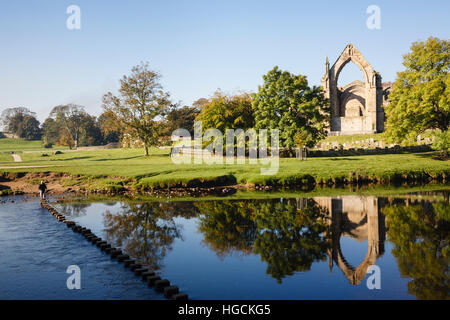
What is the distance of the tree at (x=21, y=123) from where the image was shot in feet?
390

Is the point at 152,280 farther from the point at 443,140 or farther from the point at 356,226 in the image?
the point at 443,140

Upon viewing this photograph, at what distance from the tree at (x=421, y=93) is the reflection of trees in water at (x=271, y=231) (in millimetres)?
21354

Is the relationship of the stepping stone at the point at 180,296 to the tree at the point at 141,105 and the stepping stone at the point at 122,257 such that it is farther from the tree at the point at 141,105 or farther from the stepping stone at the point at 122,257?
the tree at the point at 141,105

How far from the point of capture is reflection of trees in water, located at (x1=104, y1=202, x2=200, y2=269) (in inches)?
561

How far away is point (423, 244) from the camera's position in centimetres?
1341

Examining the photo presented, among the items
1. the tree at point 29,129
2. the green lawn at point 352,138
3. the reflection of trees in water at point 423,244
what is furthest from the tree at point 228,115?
the tree at point 29,129

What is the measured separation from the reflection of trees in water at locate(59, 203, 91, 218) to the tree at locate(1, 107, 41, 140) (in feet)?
345

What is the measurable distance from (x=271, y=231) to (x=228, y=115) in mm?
36447

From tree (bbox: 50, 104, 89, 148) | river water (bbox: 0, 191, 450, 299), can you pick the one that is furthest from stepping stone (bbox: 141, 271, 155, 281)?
tree (bbox: 50, 104, 89, 148)

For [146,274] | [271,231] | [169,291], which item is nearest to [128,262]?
[146,274]

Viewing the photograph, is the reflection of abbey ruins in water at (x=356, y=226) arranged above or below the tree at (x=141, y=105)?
below

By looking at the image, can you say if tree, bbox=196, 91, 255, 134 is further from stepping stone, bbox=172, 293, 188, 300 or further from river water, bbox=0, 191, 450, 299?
stepping stone, bbox=172, 293, 188, 300
